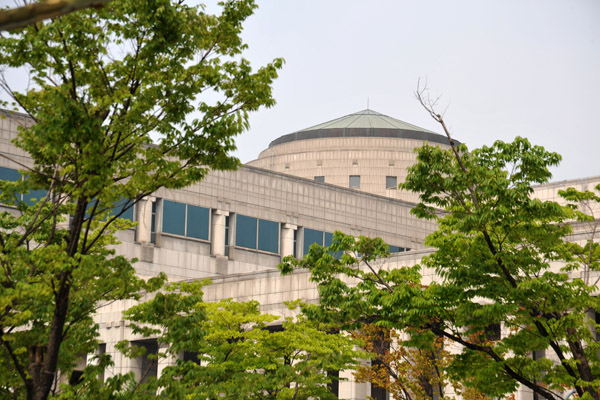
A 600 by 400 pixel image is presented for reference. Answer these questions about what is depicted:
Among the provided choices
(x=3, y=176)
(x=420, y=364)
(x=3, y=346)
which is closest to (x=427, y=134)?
(x=3, y=176)

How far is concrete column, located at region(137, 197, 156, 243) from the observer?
58.3 metres

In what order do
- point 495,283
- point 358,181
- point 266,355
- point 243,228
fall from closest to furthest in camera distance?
point 495,283, point 266,355, point 243,228, point 358,181

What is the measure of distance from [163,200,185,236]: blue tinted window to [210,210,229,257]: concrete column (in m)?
2.40

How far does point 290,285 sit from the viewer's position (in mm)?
43562

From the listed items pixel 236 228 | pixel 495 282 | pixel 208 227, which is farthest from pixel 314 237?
pixel 495 282

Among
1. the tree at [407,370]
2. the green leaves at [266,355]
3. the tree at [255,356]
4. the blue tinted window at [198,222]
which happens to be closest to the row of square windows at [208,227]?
the blue tinted window at [198,222]

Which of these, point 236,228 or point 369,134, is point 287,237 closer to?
point 236,228

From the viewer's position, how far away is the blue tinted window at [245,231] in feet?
209

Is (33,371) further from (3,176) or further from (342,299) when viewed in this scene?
(3,176)

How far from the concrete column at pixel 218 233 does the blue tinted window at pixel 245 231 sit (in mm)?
1205

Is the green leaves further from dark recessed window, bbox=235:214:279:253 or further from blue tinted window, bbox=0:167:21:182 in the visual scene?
dark recessed window, bbox=235:214:279:253

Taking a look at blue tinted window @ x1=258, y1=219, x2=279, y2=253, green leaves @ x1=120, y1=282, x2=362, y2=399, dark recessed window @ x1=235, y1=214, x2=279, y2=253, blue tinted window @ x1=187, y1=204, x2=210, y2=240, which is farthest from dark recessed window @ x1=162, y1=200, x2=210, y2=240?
green leaves @ x1=120, y1=282, x2=362, y2=399

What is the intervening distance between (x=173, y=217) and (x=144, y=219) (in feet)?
7.42

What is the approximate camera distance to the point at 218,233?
2463 inches
